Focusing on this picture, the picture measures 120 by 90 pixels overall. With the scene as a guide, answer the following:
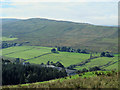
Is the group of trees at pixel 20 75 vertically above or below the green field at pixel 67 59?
above

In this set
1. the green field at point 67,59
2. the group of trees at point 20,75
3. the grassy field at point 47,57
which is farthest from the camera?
the grassy field at point 47,57

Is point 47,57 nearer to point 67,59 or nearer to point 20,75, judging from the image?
point 67,59

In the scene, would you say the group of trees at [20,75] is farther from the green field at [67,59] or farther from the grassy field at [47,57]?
the grassy field at [47,57]

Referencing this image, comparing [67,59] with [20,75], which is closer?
[20,75]

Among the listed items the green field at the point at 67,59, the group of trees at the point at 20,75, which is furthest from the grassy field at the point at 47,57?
the group of trees at the point at 20,75

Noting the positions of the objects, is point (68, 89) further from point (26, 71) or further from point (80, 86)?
point (26, 71)

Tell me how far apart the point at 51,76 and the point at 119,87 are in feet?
89.3

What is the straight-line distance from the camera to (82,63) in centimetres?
9681

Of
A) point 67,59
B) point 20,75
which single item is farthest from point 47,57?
point 20,75

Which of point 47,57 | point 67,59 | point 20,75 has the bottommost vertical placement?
point 67,59

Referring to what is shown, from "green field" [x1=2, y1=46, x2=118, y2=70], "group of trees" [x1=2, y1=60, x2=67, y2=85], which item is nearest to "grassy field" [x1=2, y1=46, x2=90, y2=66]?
"green field" [x1=2, y1=46, x2=118, y2=70]

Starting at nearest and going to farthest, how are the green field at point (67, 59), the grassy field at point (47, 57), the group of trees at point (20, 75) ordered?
the group of trees at point (20, 75) → the green field at point (67, 59) → the grassy field at point (47, 57)

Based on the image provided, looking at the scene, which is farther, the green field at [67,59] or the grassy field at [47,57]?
the grassy field at [47,57]

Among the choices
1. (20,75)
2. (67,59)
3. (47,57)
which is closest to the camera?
(20,75)
